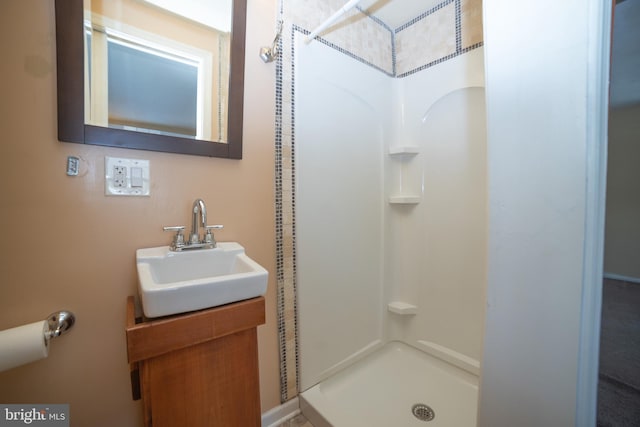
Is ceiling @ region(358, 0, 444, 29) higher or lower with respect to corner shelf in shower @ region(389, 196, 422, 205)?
higher

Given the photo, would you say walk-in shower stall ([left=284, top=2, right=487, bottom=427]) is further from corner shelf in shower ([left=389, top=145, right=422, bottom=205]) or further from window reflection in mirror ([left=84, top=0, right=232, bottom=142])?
window reflection in mirror ([left=84, top=0, right=232, bottom=142])

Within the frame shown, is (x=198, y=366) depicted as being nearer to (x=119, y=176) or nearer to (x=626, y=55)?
(x=119, y=176)

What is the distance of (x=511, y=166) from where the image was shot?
2.35 feet

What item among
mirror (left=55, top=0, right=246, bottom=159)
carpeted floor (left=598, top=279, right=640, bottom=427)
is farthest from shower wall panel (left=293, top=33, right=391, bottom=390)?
carpeted floor (left=598, top=279, right=640, bottom=427)

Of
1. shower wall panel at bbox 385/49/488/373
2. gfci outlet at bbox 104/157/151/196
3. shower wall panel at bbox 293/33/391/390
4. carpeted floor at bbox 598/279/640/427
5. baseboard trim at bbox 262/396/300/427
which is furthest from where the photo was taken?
shower wall panel at bbox 385/49/488/373

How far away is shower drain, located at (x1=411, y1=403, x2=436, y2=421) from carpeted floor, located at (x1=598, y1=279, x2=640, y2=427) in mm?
830

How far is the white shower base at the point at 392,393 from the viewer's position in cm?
123

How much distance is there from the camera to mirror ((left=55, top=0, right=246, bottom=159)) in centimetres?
82

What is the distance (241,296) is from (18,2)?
1140 millimetres

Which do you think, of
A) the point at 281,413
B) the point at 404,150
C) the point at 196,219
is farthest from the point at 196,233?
the point at 404,150

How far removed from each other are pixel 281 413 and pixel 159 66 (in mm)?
1698

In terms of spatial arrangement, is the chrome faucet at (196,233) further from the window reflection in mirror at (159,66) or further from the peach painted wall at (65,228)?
the window reflection in mirror at (159,66)

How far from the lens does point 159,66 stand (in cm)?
100

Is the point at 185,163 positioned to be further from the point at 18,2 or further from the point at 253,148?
the point at 18,2
